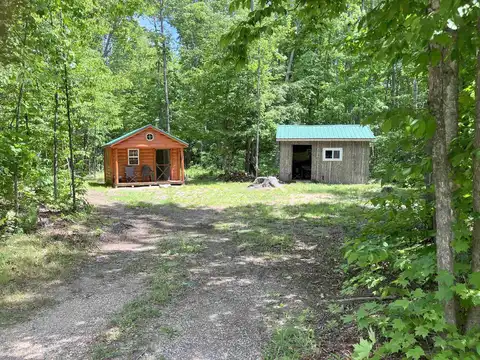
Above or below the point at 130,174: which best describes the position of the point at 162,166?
above

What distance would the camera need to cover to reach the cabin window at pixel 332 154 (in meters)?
18.1

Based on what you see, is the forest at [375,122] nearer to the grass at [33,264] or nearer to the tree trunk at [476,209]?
the tree trunk at [476,209]

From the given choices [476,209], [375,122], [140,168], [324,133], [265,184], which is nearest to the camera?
[476,209]

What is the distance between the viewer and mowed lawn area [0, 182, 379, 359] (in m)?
3.08

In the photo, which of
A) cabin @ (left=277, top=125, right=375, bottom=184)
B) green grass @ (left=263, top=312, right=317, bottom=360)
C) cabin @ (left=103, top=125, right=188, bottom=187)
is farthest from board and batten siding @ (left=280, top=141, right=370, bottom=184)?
green grass @ (left=263, top=312, right=317, bottom=360)

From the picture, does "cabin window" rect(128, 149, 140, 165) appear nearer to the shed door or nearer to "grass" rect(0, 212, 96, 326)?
the shed door

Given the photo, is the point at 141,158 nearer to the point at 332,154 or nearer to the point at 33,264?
the point at 332,154

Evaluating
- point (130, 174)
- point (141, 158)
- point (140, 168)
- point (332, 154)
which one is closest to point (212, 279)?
point (130, 174)

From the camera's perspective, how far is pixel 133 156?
17.7m

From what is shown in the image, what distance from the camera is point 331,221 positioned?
8.20 m

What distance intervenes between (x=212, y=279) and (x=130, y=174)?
1362 cm

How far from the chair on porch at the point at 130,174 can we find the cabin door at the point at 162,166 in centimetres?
145

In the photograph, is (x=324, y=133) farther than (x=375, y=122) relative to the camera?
Yes

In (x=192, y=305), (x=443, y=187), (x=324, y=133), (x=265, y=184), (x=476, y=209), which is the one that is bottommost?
(x=192, y=305)
